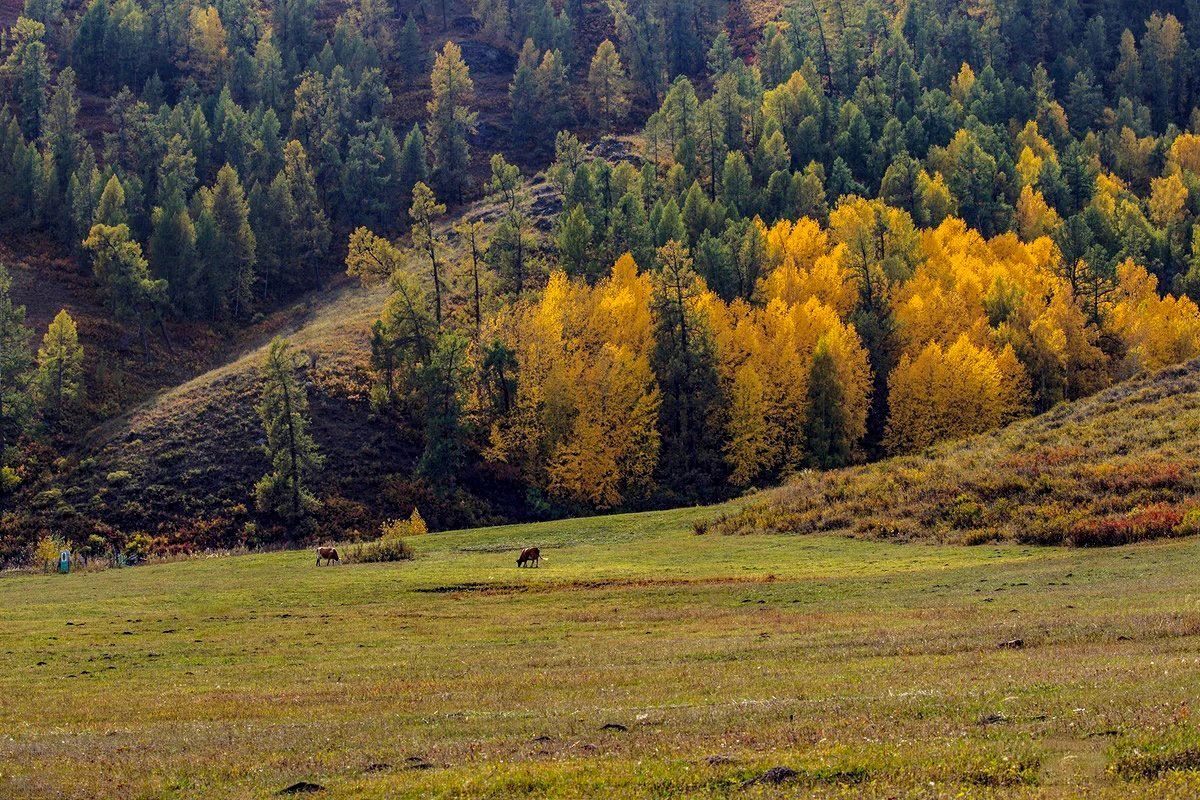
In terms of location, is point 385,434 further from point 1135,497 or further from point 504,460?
point 1135,497

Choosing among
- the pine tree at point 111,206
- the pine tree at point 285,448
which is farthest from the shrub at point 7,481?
the pine tree at point 111,206

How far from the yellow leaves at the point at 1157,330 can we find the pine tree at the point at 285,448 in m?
78.0

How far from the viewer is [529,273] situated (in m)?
125

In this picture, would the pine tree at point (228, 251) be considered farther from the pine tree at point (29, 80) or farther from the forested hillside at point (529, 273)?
the pine tree at point (29, 80)

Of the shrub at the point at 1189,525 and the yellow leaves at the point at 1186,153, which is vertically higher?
the yellow leaves at the point at 1186,153

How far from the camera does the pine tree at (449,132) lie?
16712 centimetres

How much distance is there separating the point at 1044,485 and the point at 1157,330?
235 ft

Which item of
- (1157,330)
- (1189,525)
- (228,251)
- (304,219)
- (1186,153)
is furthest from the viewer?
(1186,153)

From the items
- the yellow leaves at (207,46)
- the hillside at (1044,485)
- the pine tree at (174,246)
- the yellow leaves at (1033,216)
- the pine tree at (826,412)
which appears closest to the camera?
the hillside at (1044,485)

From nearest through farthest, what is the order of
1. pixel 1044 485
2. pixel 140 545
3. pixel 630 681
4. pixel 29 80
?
1. pixel 630 681
2. pixel 1044 485
3. pixel 140 545
4. pixel 29 80

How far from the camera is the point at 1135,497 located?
5266 cm

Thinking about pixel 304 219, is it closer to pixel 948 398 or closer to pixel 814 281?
pixel 814 281

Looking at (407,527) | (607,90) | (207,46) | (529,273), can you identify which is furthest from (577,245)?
(207,46)

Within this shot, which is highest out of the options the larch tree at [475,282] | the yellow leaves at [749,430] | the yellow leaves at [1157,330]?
the larch tree at [475,282]
